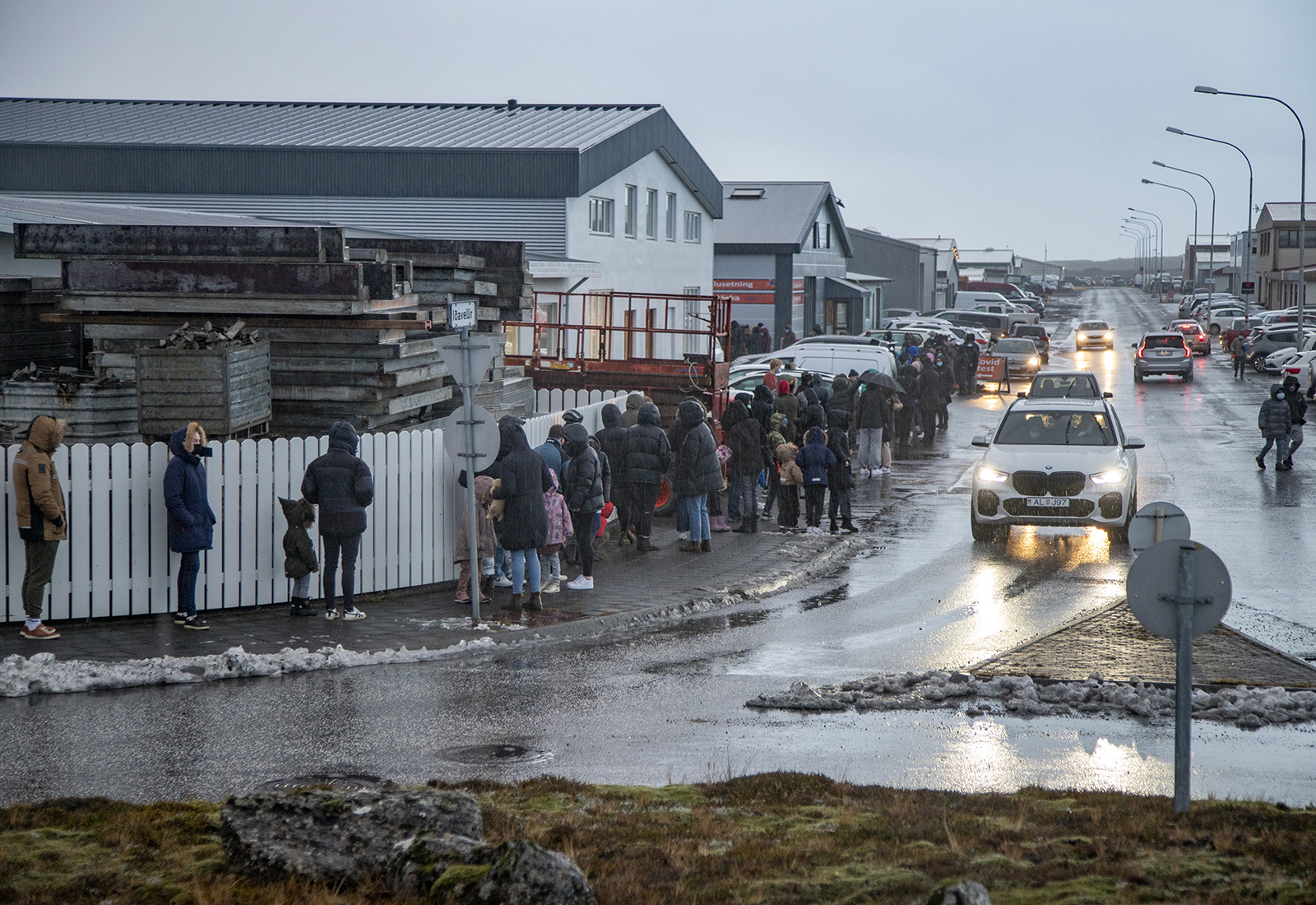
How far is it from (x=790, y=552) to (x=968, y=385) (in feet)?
84.0

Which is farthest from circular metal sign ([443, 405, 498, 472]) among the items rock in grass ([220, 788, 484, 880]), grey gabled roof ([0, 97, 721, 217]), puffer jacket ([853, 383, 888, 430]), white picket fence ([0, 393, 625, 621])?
grey gabled roof ([0, 97, 721, 217])

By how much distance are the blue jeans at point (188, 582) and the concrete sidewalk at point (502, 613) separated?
23 cm

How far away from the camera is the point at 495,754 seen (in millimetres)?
7492

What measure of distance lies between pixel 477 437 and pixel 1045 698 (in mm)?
4851

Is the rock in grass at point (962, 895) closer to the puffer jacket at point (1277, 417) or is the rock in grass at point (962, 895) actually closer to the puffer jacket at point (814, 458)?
the puffer jacket at point (814, 458)

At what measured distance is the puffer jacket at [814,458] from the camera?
53.0ft

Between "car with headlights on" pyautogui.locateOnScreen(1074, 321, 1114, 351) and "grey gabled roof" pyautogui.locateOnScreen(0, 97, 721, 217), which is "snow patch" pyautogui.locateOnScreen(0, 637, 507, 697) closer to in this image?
"grey gabled roof" pyautogui.locateOnScreen(0, 97, 721, 217)

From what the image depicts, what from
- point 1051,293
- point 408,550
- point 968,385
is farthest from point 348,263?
point 1051,293

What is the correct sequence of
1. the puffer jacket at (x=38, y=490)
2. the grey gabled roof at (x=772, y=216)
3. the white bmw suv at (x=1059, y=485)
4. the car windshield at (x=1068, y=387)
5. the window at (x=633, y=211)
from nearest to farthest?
1. the puffer jacket at (x=38, y=490)
2. the white bmw suv at (x=1059, y=485)
3. the car windshield at (x=1068, y=387)
4. the window at (x=633, y=211)
5. the grey gabled roof at (x=772, y=216)

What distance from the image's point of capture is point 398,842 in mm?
5094

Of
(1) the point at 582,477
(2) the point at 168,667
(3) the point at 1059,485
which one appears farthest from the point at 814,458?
(2) the point at 168,667

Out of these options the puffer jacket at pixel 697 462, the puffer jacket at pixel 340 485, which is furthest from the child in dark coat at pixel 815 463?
the puffer jacket at pixel 340 485

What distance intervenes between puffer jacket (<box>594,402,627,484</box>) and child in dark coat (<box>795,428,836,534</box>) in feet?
8.93

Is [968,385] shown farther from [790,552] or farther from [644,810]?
[644,810]
